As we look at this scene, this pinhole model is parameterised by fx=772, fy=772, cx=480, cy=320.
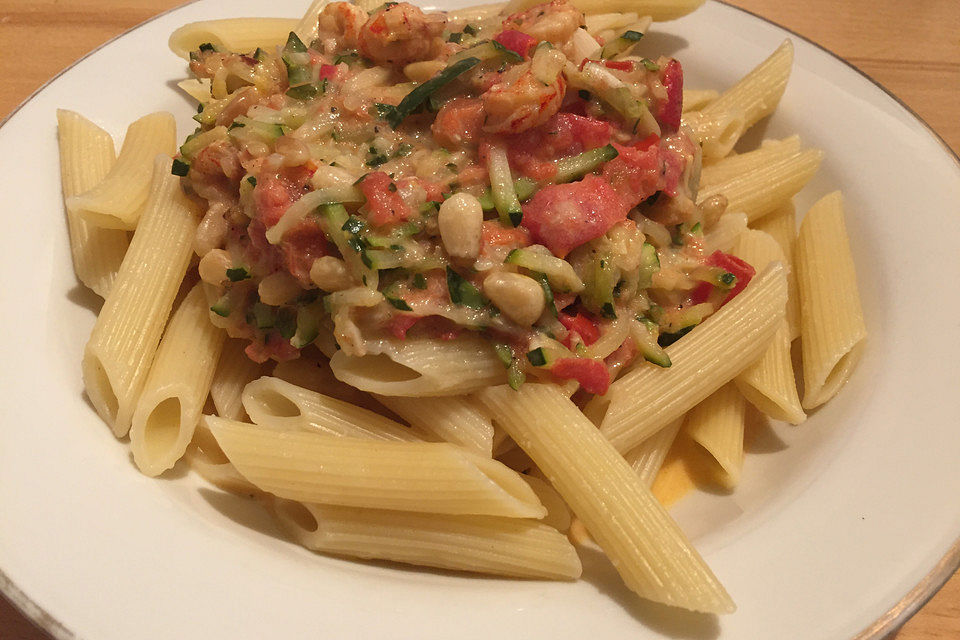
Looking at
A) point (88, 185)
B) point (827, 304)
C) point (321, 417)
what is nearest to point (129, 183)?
point (88, 185)

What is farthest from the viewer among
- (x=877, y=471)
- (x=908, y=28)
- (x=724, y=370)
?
(x=908, y=28)

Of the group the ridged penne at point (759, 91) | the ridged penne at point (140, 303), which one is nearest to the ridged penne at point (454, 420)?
the ridged penne at point (140, 303)

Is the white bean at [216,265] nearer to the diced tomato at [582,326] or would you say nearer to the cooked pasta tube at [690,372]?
the diced tomato at [582,326]

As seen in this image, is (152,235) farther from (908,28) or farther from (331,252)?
(908,28)

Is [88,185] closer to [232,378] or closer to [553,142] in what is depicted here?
[232,378]

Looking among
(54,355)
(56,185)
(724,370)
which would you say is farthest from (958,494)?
(56,185)
